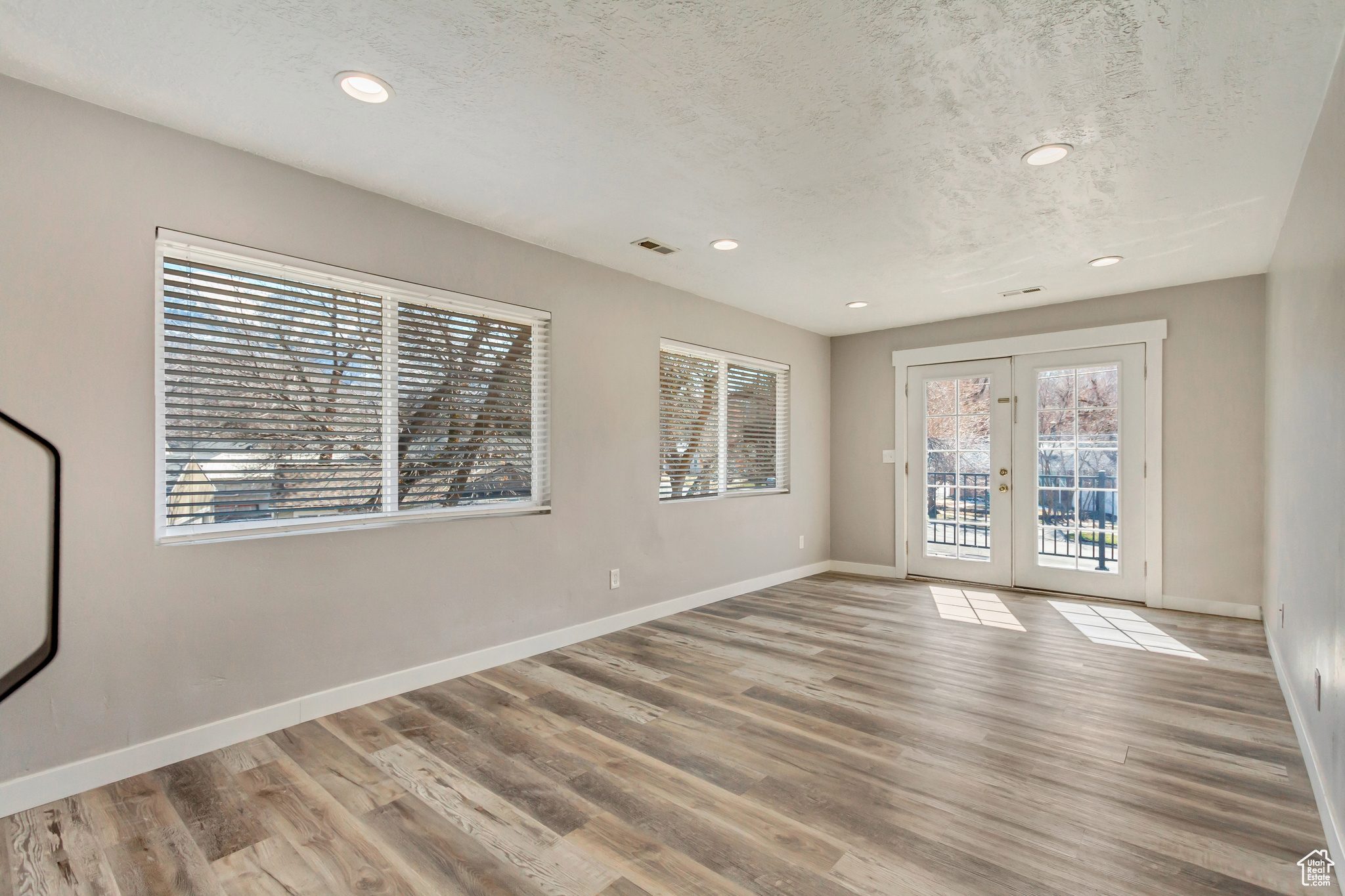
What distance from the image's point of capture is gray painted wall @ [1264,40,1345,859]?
74.4 inches

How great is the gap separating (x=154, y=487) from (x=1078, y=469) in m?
5.99

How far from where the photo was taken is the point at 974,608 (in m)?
4.94

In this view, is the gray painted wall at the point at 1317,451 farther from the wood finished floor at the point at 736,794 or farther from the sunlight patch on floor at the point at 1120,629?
the sunlight patch on floor at the point at 1120,629

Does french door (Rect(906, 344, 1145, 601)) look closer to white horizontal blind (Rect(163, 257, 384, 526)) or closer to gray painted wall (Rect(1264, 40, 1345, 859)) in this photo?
gray painted wall (Rect(1264, 40, 1345, 859))

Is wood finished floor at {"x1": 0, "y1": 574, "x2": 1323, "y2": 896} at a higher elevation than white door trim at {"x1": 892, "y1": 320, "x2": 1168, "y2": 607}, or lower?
A: lower

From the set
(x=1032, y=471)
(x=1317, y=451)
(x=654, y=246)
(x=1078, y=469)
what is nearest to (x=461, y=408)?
(x=654, y=246)

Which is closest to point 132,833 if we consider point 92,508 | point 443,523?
point 92,508

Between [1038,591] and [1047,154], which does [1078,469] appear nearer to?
[1038,591]

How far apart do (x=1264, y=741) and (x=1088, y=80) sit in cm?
268

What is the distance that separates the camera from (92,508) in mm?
2318

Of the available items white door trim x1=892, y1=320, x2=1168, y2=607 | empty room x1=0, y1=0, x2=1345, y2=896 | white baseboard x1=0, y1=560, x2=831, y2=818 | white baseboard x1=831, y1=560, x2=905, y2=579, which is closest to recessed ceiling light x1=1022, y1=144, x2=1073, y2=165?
empty room x1=0, y1=0, x2=1345, y2=896

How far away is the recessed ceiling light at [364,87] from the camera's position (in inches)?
84.7

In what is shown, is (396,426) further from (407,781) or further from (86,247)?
(407,781)

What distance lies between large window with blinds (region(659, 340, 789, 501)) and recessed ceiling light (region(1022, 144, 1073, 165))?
8.69ft
